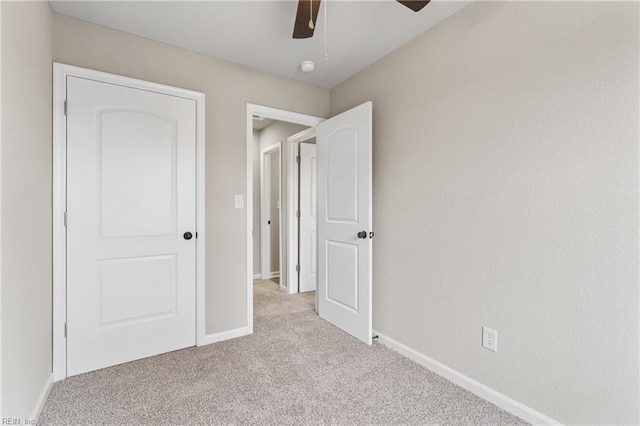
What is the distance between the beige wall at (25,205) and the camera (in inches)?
47.5

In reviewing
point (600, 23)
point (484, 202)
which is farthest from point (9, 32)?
point (600, 23)

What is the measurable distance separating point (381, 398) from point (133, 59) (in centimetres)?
281

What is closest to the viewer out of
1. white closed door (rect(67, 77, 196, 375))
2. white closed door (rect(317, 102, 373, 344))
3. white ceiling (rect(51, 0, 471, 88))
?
white ceiling (rect(51, 0, 471, 88))

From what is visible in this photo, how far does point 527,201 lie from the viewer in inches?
62.0

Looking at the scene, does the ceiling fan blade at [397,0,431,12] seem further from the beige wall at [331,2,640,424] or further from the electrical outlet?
the electrical outlet

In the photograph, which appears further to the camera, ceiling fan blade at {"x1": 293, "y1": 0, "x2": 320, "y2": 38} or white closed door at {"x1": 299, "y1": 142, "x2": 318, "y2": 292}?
white closed door at {"x1": 299, "y1": 142, "x2": 318, "y2": 292}

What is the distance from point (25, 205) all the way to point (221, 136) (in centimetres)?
136

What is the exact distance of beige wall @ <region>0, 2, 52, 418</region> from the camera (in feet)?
3.96

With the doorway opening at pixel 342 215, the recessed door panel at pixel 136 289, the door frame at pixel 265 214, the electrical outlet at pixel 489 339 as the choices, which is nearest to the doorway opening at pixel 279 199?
the door frame at pixel 265 214

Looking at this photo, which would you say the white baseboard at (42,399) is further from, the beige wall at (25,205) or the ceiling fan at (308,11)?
the ceiling fan at (308,11)

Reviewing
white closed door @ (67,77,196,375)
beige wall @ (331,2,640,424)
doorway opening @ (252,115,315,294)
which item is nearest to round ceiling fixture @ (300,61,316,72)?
beige wall @ (331,2,640,424)

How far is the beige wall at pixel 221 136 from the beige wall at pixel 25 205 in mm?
627

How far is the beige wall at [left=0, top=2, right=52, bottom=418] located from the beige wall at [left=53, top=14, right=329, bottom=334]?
627 millimetres

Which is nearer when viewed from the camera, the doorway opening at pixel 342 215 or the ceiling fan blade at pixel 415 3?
the ceiling fan blade at pixel 415 3
